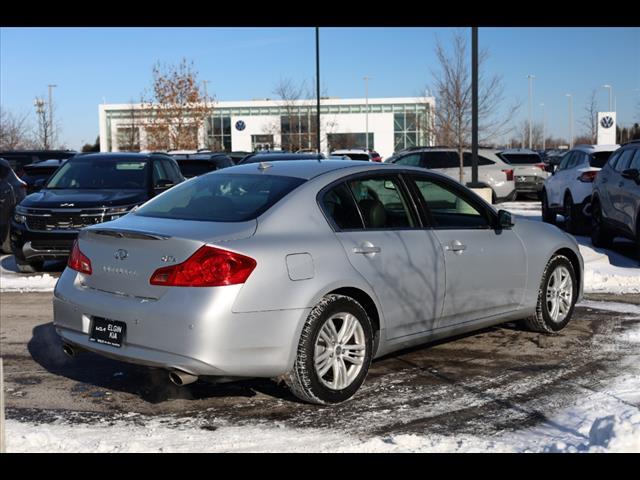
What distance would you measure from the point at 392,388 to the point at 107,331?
2.01 metres

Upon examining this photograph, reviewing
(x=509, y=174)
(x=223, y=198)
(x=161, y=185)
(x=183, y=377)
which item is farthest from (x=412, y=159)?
(x=183, y=377)

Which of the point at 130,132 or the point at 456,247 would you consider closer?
the point at 456,247

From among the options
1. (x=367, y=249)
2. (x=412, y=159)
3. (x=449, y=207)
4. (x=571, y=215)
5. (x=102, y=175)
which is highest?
(x=412, y=159)

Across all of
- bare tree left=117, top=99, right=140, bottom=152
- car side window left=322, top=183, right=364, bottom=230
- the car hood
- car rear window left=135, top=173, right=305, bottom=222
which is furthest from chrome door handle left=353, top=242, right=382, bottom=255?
bare tree left=117, top=99, right=140, bottom=152

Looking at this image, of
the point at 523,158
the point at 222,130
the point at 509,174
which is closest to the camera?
the point at 509,174

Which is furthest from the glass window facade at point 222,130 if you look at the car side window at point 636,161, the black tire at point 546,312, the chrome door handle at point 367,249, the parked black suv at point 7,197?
the chrome door handle at point 367,249

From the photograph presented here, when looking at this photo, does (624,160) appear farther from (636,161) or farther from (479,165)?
(479,165)

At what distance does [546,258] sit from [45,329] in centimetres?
473

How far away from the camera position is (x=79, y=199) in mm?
11391

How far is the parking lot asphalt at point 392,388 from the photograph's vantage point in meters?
5.21
